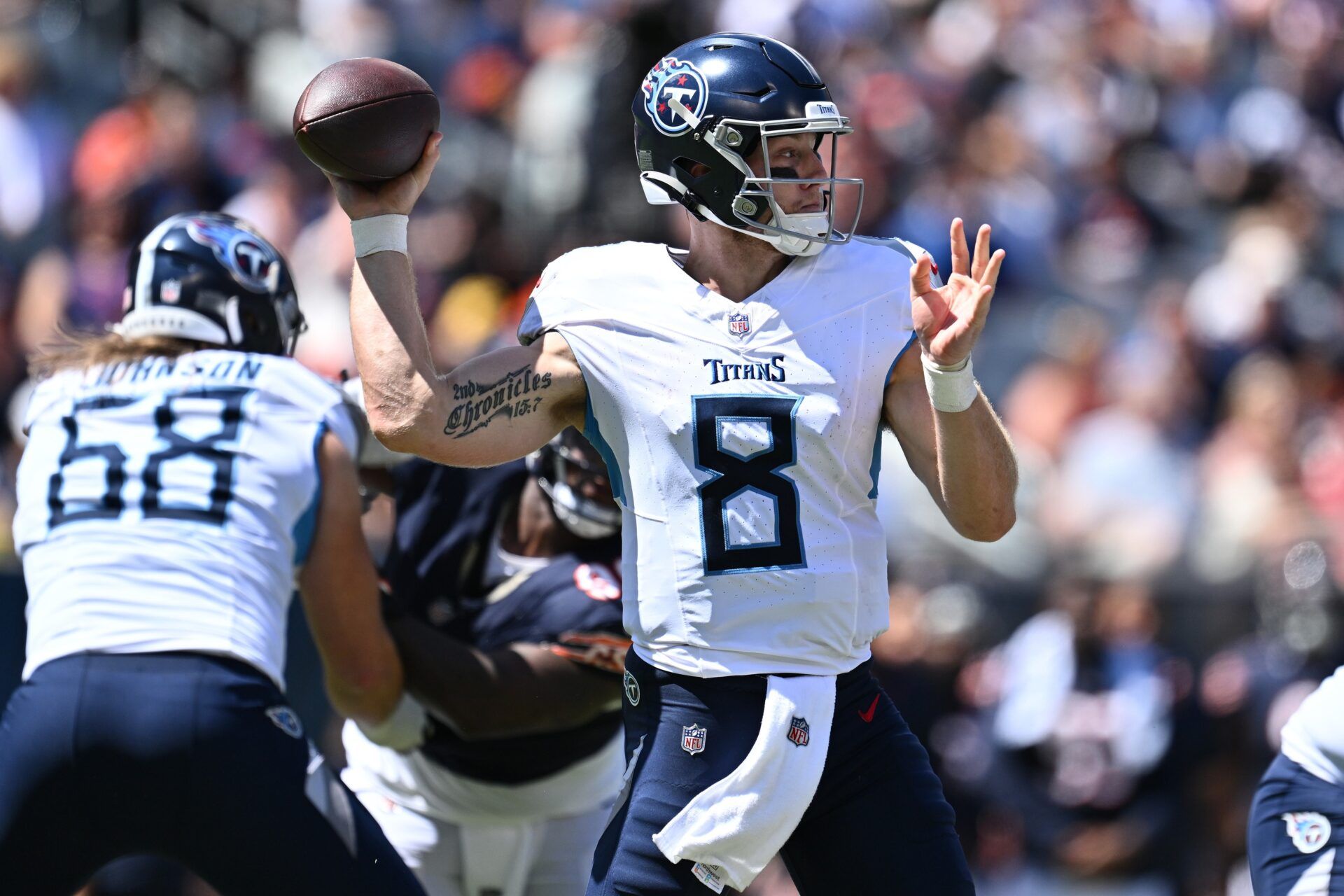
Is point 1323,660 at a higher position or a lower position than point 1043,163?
lower

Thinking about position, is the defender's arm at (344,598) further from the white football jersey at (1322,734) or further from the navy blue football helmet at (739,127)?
the white football jersey at (1322,734)

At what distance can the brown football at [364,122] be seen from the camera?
3305 millimetres

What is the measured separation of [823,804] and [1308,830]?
1.17 metres

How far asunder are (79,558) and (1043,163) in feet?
26.6

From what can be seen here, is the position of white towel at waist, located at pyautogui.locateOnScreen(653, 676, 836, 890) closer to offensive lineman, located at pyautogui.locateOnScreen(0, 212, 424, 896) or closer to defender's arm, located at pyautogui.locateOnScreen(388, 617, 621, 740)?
offensive lineman, located at pyautogui.locateOnScreen(0, 212, 424, 896)

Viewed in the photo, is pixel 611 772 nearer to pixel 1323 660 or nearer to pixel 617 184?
pixel 1323 660

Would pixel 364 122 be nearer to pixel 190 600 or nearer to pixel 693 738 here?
pixel 190 600

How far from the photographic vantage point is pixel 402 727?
422 centimetres

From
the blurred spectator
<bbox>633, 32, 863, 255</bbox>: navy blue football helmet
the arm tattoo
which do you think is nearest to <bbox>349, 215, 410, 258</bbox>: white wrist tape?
the arm tattoo

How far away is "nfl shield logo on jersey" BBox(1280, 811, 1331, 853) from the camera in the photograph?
144 inches

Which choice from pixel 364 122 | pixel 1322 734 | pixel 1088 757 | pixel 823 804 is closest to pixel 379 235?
pixel 364 122

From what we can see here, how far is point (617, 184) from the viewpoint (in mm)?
9922

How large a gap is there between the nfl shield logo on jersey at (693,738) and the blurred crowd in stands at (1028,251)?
3475mm

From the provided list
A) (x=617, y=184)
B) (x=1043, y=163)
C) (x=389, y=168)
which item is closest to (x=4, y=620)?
(x=389, y=168)
